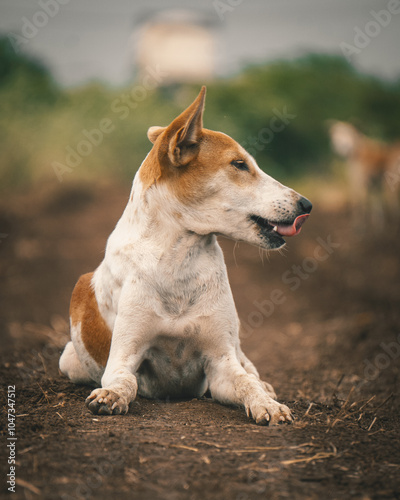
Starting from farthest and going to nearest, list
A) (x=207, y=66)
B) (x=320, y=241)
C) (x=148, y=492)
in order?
(x=207, y=66)
(x=320, y=241)
(x=148, y=492)

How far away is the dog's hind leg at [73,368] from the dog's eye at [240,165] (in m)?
1.78

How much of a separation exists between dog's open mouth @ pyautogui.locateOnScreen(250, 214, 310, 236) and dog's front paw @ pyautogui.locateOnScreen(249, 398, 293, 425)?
1.01 m

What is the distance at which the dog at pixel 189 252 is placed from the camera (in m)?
3.64

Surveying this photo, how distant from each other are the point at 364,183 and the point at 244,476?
410 inches

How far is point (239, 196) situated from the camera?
3697mm

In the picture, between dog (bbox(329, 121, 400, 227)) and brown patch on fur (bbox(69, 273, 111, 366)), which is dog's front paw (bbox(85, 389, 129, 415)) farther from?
dog (bbox(329, 121, 400, 227))

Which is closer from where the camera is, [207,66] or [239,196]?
[239,196]

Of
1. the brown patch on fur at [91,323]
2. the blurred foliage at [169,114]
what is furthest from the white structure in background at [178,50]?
the brown patch on fur at [91,323]

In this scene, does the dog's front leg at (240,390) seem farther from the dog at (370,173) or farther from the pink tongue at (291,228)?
the dog at (370,173)

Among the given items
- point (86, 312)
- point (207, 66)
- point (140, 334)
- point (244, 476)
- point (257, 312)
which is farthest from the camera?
point (207, 66)

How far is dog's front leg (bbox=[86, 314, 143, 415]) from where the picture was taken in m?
3.39

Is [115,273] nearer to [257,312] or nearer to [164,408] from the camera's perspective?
[164,408]

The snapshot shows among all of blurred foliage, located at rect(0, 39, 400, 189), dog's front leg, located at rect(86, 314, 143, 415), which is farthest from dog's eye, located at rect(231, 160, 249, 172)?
blurred foliage, located at rect(0, 39, 400, 189)

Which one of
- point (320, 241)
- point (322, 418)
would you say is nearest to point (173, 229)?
point (322, 418)
